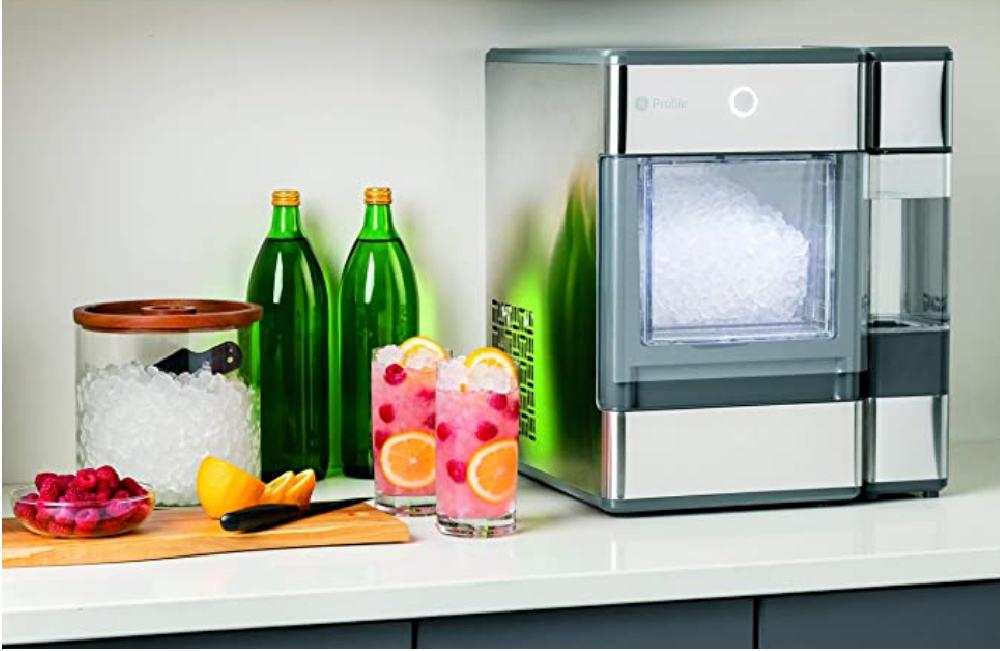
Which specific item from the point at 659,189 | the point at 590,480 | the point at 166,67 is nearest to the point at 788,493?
the point at 590,480

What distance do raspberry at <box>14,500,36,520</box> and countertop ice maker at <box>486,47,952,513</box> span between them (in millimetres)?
631

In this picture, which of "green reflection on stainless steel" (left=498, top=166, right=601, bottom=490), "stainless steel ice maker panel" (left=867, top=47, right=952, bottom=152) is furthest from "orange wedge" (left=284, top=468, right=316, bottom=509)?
"stainless steel ice maker panel" (left=867, top=47, right=952, bottom=152)

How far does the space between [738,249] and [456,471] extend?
43 centimetres

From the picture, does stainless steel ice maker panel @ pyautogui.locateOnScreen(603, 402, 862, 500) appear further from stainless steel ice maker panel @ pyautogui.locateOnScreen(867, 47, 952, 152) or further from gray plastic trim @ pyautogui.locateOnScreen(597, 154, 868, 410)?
stainless steel ice maker panel @ pyautogui.locateOnScreen(867, 47, 952, 152)

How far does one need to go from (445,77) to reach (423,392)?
0.51 metres

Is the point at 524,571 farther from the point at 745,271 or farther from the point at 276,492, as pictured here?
the point at 745,271

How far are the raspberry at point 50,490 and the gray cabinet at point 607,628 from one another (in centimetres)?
43

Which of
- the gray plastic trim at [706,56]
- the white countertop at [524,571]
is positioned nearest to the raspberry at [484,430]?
the white countertop at [524,571]

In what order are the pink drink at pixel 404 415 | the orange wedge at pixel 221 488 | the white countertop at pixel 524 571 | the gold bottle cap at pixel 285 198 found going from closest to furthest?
1. the white countertop at pixel 524 571
2. the orange wedge at pixel 221 488
3. the pink drink at pixel 404 415
4. the gold bottle cap at pixel 285 198

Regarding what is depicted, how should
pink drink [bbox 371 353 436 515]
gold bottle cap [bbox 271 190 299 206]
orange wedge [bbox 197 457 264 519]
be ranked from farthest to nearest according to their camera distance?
gold bottle cap [bbox 271 190 299 206]
pink drink [bbox 371 353 436 515]
orange wedge [bbox 197 457 264 519]

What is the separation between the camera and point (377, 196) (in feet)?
6.84

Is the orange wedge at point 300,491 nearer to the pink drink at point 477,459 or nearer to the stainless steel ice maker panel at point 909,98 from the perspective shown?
the pink drink at point 477,459

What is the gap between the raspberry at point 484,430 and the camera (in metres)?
1.78

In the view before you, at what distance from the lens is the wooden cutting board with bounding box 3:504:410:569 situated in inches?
66.9
